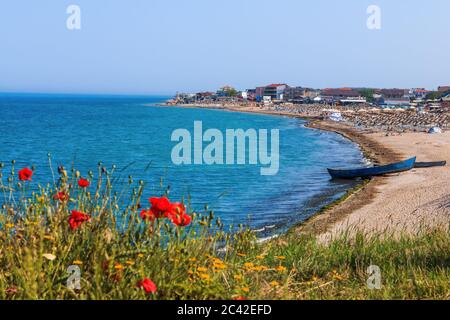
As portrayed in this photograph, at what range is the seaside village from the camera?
6912 centimetres

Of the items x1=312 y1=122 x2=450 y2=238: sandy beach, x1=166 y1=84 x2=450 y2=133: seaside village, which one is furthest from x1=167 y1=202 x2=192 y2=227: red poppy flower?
x1=166 y1=84 x2=450 y2=133: seaside village

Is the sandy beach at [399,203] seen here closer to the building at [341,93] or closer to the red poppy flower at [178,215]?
the red poppy flower at [178,215]

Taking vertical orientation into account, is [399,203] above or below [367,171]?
below

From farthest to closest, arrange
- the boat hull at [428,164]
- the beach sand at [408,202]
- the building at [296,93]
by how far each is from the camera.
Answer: the building at [296,93]
the boat hull at [428,164]
the beach sand at [408,202]

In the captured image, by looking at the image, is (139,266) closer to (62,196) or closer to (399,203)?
(62,196)

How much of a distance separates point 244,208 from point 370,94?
Answer: 5600 inches

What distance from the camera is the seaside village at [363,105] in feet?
227

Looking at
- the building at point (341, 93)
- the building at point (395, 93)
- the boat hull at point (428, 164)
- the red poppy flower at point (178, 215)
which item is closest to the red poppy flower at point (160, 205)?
the red poppy flower at point (178, 215)

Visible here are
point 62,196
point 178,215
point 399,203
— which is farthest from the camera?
point 399,203

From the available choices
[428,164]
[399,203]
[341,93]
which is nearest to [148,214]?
[399,203]

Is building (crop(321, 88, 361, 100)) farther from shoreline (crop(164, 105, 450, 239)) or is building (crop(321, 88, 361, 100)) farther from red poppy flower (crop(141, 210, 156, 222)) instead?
red poppy flower (crop(141, 210, 156, 222))

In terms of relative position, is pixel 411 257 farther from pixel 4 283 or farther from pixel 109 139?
pixel 109 139

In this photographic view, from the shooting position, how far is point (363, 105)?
124 m

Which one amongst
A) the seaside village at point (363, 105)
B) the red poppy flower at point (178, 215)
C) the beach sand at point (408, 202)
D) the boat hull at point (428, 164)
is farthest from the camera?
the seaside village at point (363, 105)
